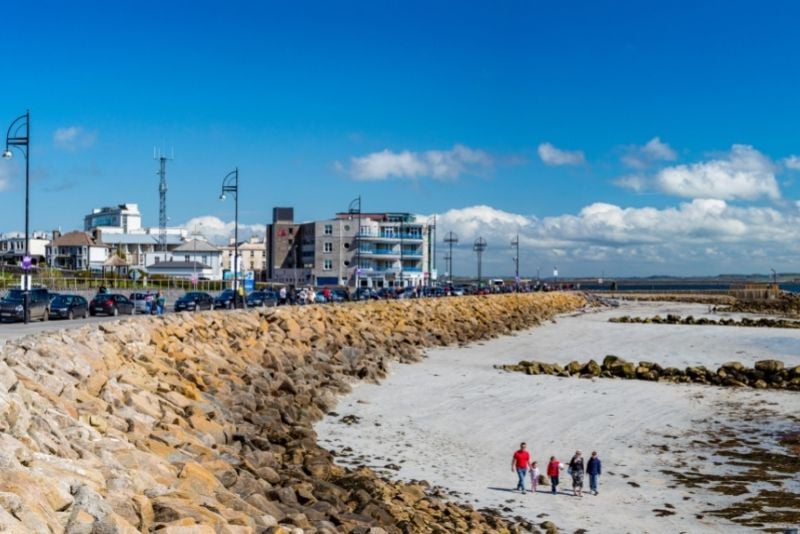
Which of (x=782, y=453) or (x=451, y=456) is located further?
(x=782, y=453)

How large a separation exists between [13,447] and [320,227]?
347 feet

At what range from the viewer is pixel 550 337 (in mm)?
51094

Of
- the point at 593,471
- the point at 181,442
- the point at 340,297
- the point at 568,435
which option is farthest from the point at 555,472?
the point at 340,297

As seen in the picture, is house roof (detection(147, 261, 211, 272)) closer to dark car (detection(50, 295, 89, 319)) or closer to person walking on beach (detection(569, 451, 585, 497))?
dark car (detection(50, 295, 89, 319))

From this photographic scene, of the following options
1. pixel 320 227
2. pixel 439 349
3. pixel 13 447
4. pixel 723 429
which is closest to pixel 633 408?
pixel 723 429

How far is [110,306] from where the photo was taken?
4062 cm

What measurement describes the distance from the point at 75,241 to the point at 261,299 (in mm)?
79358

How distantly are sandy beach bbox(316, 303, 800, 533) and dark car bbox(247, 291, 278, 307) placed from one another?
14.3 m

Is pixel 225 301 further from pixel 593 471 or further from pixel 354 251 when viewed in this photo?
pixel 354 251

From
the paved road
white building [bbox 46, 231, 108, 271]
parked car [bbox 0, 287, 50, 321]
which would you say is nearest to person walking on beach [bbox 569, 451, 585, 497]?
the paved road

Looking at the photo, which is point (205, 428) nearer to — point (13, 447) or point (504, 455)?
point (13, 447)

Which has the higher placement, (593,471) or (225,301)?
(225,301)

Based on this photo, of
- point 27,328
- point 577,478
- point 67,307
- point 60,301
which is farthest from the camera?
point 60,301

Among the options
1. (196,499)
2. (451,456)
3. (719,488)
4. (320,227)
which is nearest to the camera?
(196,499)
